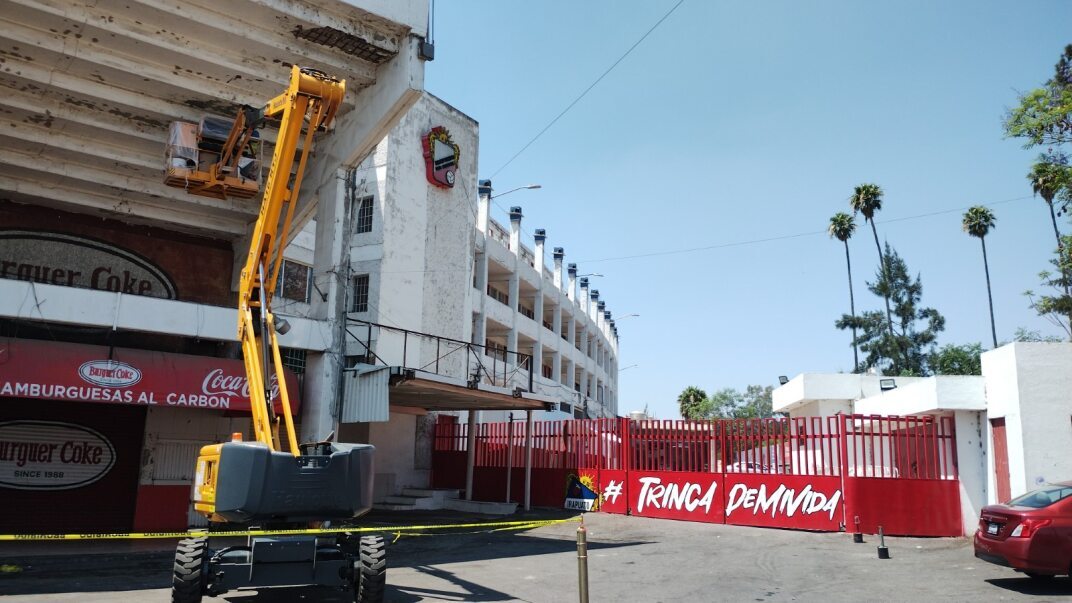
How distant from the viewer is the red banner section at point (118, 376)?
15.2 meters

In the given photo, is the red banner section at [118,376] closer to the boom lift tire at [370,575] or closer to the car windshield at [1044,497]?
the boom lift tire at [370,575]

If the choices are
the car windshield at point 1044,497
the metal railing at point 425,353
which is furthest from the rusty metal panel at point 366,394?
the car windshield at point 1044,497

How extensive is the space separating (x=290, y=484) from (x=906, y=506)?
14.0m

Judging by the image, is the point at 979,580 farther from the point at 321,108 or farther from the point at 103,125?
the point at 103,125

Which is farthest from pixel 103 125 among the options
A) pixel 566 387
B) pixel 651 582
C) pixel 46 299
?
pixel 566 387

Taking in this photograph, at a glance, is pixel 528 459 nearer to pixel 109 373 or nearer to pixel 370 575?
pixel 109 373

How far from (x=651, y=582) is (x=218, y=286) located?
51.6 ft

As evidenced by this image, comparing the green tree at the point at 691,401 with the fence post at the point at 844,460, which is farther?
the green tree at the point at 691,401

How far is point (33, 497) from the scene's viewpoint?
1839cm

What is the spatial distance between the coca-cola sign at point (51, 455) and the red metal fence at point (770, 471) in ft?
40.7

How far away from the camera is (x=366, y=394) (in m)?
18.3

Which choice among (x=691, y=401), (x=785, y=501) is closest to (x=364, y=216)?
(x=785, y=501)

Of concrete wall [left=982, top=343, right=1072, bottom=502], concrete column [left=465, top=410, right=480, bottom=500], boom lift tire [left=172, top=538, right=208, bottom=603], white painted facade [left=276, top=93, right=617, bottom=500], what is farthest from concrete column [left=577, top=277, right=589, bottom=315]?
boom lift tire [left=172, top=538, right=208, bottom=603]

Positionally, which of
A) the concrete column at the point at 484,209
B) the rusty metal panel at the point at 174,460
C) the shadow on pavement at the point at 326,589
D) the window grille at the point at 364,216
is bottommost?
the shadow on pavement at the point at 326,589
